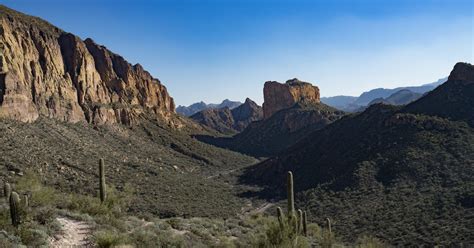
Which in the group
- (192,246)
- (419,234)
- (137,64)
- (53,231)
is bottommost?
(419,234)

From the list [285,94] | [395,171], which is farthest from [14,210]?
[285,94]

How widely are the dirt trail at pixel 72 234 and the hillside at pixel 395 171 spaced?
24.0 meters

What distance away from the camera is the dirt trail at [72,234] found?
13453 mm

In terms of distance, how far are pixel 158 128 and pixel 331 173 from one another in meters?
47.0

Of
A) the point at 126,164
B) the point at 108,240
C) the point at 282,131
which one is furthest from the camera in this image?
the point at 282,131

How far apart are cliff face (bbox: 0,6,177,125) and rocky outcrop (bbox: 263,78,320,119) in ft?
167

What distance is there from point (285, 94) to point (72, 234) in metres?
134

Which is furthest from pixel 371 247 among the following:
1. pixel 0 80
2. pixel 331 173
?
pixel 0 80

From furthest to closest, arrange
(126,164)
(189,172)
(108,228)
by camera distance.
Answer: (189,172) < (126,164) < (108,228)

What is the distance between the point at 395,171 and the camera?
4872 centimetres

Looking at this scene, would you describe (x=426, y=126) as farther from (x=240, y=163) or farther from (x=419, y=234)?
(x=240, y=163)

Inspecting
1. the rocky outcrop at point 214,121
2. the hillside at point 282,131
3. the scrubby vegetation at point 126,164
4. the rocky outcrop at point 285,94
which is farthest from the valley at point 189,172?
the rocky outcrop at point 214,121

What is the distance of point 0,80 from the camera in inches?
2178

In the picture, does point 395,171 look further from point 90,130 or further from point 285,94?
point 285,94
